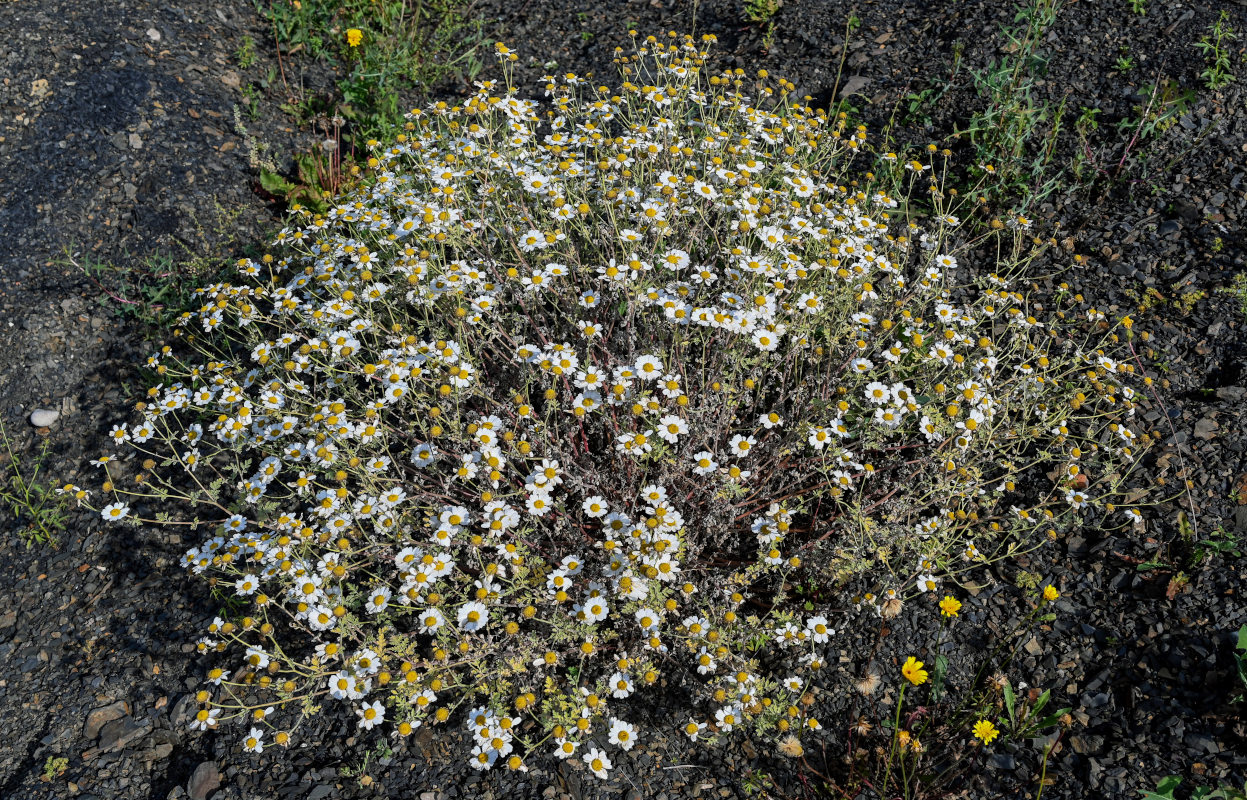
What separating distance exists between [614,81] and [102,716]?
4.79m

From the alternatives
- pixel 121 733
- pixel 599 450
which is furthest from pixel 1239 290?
pixel 121 733

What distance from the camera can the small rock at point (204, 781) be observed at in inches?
116

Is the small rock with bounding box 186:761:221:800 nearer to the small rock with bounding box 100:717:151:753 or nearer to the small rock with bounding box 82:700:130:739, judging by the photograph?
the small rock with bounding box 100:717:151:753

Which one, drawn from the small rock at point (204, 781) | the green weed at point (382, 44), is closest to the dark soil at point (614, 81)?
the small rock at point (204, 781)

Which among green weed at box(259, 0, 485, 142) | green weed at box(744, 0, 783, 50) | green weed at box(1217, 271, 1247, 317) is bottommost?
green weed at box(259, 0, 485, 142)

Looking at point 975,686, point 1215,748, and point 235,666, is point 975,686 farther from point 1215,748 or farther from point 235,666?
point 235,666

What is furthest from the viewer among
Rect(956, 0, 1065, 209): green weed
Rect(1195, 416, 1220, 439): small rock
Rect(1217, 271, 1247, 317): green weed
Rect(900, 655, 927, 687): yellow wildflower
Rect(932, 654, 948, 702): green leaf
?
Rect(956, 0, 1065, 209): green weed

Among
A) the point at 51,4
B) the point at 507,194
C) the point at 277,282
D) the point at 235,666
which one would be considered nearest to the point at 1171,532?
the point at 507,194

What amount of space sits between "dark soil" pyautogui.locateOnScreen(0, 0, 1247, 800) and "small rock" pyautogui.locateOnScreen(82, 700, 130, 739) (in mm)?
13

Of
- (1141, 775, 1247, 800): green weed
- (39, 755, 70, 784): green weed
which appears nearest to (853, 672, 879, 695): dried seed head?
(1141, 775, 1247, 800): green weed

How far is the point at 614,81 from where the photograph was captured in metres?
5.86

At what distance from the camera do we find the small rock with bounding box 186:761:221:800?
2957 mm

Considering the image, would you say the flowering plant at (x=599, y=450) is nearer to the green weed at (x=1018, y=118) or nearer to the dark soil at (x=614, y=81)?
the dark soil at (x=614, y=81)

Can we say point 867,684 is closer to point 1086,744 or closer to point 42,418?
point 1086,744
